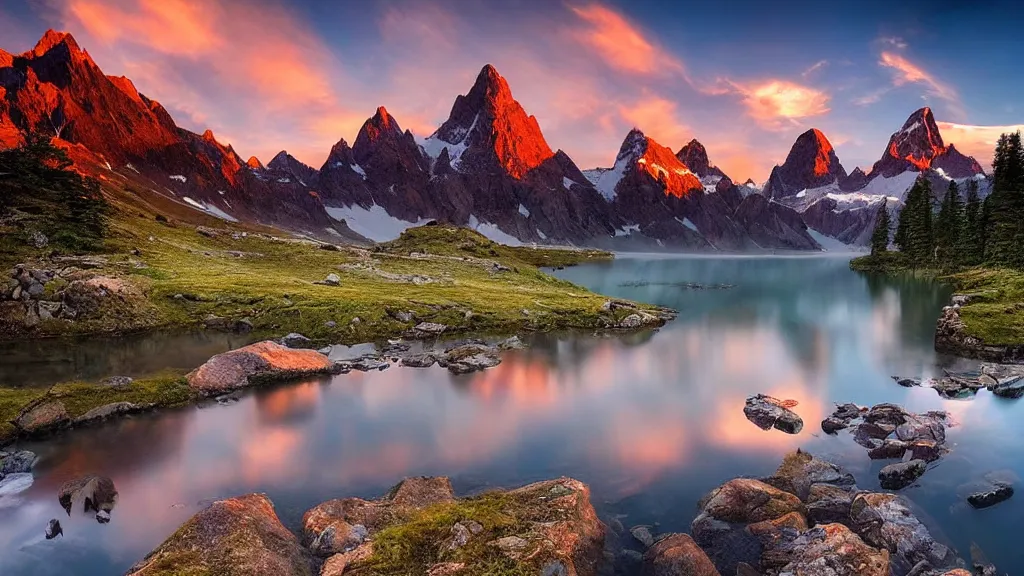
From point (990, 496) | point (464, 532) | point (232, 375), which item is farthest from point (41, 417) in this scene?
point (990, 496)

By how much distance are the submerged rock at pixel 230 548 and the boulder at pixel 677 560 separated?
885 cm

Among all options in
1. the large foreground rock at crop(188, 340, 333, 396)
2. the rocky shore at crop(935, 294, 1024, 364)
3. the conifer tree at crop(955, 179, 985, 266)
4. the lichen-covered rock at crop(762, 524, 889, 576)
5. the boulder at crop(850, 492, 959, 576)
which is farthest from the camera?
the conifer tree at crop(955, 179, 985, 266)

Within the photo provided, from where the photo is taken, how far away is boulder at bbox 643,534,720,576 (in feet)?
42.1

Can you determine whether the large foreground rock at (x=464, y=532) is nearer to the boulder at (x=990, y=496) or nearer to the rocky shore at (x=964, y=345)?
the boulder at (x=990, y=496)

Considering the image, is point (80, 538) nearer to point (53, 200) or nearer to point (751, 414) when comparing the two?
point (751, 414)

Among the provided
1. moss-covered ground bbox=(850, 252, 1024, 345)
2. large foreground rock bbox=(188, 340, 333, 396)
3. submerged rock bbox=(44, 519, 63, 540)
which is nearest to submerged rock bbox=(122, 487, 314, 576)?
submerged rock bbox=(44, 519, 63, 540)

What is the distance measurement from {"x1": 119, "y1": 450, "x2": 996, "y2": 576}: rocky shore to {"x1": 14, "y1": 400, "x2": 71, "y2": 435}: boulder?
49.1ft

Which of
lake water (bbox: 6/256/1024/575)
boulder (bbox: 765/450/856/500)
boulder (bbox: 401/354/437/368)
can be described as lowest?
lake water (bbox: 6/256/1024/575)

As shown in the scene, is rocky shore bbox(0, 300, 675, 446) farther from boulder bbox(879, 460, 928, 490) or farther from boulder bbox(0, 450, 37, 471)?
boulder bbox(879, 460, 928, 490)

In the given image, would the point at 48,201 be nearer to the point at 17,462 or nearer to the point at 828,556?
the point at 17,462

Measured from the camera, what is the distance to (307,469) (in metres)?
20.1

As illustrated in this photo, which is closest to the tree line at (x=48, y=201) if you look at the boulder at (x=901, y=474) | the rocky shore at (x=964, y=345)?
→ the boulder at (x=901, y=474)

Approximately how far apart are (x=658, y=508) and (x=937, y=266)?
448ft

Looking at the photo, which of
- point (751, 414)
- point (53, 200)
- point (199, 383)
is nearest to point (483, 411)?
point (751, 414)
